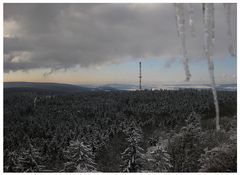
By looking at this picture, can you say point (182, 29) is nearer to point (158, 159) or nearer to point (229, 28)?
point (229, 28)

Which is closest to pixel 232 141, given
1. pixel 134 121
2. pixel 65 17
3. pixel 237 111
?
pixel 237 111

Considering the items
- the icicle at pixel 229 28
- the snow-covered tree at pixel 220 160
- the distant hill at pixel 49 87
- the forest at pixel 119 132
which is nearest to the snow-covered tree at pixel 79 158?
the forest at pixel 119 132

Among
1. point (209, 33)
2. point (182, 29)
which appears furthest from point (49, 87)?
point (209, 33)

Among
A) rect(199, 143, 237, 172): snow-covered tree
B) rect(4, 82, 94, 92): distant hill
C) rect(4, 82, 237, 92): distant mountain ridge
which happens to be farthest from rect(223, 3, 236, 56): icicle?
rect(4, 82, 94, 92): distant hill

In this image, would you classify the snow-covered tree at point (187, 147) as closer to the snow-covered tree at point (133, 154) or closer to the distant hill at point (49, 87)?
the snow-covered tree at point (133, 154)

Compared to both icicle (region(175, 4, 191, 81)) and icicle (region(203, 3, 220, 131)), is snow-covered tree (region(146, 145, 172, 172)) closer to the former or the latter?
icicle (region(203, 3, 220, 131))
